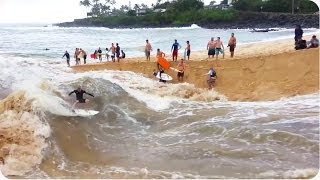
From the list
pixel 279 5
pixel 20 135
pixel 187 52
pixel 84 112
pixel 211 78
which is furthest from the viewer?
pixel 279 5

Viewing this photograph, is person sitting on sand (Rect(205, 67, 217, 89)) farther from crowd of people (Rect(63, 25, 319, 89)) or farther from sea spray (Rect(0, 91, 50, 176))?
sea spray (Rect(0, 91, 50, 176))

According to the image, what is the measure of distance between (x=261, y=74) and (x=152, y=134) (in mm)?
3639

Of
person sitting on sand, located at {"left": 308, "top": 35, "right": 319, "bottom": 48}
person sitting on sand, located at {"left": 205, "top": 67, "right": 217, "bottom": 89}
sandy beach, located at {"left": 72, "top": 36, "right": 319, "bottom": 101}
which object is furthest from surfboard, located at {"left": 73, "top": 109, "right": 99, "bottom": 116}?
person sitting on sand, located at {"left": 308, "top": 35, "right": 319, "bottom": 48}

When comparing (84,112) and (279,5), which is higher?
(279,5)

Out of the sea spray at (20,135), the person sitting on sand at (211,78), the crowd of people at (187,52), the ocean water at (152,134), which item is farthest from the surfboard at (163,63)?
the sea spray at (20,135)

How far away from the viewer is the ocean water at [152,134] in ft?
17.6

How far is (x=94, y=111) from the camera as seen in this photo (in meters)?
7.74

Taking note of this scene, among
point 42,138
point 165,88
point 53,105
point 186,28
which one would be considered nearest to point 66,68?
point 165,88

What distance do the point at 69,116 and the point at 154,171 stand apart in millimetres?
2452

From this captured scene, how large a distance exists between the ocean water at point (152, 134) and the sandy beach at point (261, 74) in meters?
0.39

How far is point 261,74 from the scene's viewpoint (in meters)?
9.59

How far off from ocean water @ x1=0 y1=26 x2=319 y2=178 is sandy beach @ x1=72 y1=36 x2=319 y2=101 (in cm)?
39

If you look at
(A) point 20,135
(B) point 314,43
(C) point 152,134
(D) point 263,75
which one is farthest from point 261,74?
(A) point 20,135

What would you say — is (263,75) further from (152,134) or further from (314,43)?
(152,134)
